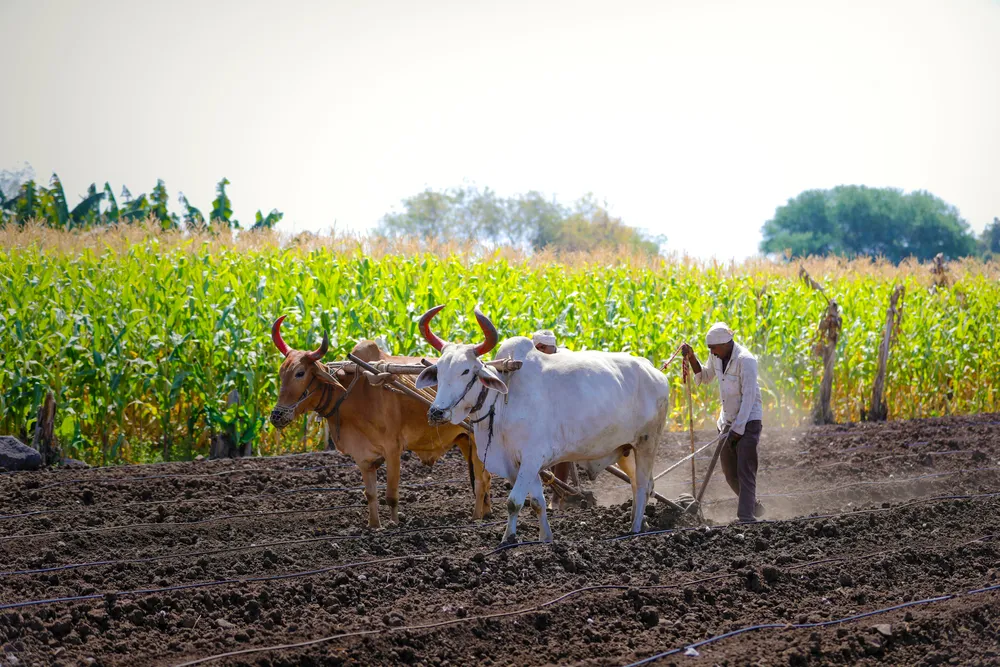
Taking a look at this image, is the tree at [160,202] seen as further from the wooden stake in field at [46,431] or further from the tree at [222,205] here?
the wooden stake in field at [46,431]

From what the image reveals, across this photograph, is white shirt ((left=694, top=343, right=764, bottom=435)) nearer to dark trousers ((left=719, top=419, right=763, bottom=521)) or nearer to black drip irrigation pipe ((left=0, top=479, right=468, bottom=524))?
dark trousers ((left=719, top=419, right=763, bottom=521))

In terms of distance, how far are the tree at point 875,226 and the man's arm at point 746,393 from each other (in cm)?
5221

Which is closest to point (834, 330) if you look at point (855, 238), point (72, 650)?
point (72, 650)

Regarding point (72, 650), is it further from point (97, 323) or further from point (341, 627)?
point (97, 323)

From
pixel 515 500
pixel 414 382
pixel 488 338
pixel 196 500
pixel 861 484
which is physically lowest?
pixel 861 484

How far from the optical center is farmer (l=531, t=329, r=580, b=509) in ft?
30.4

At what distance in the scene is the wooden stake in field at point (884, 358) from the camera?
1644 centimetres

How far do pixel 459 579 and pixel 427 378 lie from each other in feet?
4.72

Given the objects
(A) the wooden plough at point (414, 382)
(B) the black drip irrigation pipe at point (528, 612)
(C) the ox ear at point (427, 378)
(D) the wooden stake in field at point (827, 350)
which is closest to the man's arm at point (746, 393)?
(A) the wooden plough at point (414, 382)

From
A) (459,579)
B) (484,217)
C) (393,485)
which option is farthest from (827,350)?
(484,217)

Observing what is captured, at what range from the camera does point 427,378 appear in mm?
7477

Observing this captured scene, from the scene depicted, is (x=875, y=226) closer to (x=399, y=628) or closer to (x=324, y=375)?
(x=324, y=375)

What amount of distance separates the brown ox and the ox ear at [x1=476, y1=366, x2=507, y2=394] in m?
1.53

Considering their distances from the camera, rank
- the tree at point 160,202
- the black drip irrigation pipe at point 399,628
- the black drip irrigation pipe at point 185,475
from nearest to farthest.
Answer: the black drip irrigation pipe at point 399,628
the black drip irrigation pipe at point 185,475
the tree at point 160,202
